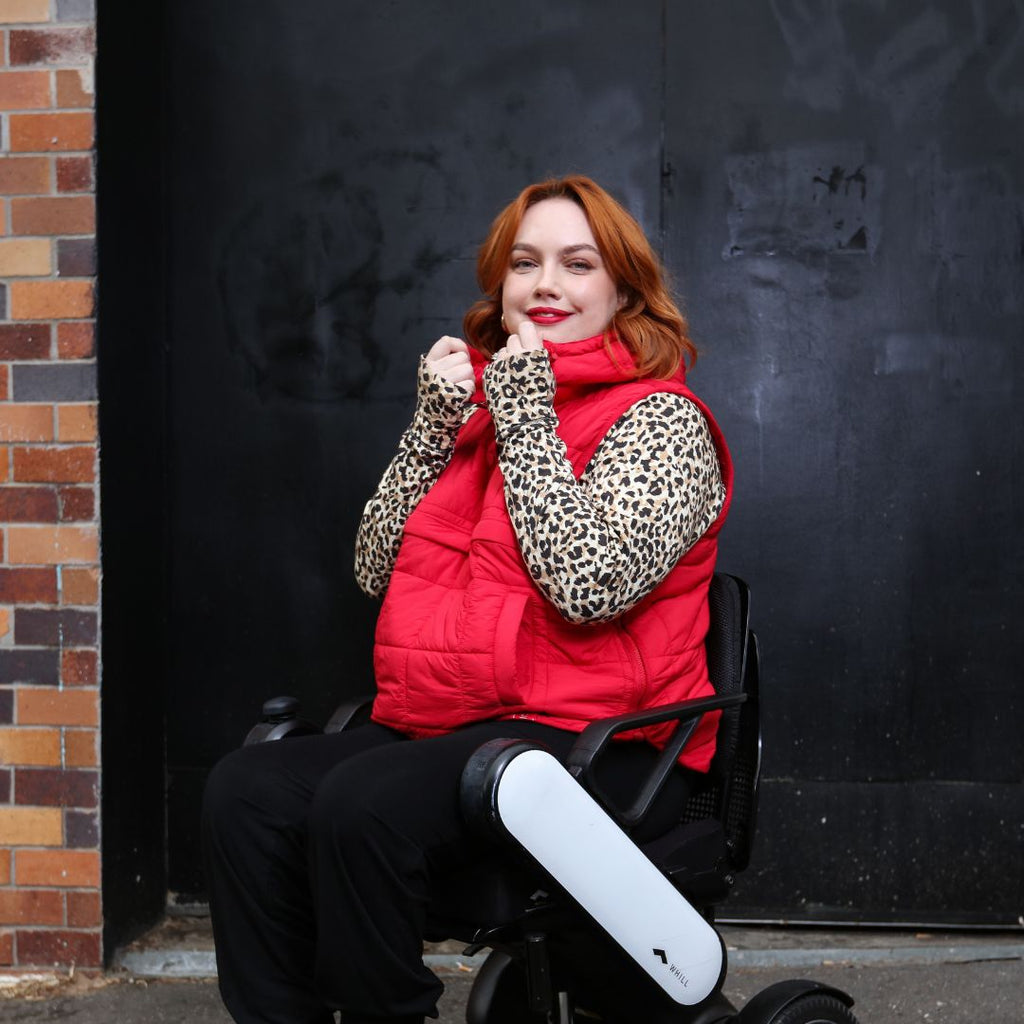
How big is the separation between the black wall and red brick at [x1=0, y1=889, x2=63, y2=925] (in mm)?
451

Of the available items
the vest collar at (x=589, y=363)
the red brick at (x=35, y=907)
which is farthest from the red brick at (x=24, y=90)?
the red brick at (x=35, y=907)

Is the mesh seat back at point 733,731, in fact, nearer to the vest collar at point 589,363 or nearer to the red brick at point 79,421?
the vest collar at point 589,363

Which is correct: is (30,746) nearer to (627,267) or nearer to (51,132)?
(51,132)

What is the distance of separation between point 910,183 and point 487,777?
218 cm

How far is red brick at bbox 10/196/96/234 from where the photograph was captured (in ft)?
10.6

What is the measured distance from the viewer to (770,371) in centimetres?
353

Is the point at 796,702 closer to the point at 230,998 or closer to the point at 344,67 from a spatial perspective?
the point at 230,998

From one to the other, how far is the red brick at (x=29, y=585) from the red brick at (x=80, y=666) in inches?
5.4

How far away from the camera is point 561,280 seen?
2.64 metres

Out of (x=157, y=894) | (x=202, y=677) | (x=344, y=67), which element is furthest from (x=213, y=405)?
(x=157, y=894)

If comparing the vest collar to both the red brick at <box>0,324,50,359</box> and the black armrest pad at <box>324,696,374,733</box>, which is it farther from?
the red brick at <box>0,324,50,359</box>

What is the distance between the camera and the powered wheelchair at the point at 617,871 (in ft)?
6.70

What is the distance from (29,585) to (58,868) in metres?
0.70

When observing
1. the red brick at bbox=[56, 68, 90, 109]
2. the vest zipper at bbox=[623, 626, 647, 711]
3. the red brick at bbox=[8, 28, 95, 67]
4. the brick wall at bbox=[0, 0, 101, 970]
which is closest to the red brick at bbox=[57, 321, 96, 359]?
the brick wall at bbox=[0, 0, 101, 970]
